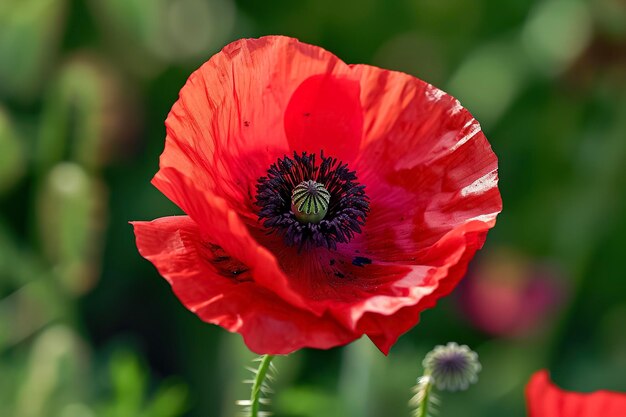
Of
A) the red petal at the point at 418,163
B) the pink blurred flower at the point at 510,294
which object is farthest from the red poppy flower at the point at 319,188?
the pink blurred flower at the point at 510,294

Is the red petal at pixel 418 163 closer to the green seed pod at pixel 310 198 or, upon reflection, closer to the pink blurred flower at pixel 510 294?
the green seed pod at pixel 310 198

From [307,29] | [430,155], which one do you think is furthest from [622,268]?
[430,155]

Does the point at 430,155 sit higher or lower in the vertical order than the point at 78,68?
lower

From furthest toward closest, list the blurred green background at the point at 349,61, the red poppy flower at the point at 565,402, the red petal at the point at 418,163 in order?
the blurred green background at the point at 349,61 → the red petal at the point at 418,163 → the red poppy flower at the point at 565,402

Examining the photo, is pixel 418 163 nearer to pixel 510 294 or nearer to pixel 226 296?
pixel 226 296

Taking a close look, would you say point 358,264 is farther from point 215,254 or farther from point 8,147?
point 8,147

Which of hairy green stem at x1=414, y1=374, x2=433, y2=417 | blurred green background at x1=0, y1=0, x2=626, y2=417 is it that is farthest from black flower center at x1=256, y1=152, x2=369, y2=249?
blurred green background at x1=0, y1=0, x2=626, y2=417

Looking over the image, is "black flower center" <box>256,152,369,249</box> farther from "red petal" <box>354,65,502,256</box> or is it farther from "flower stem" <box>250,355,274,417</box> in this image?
"flower stem" <box>250,355,274,417</box>
